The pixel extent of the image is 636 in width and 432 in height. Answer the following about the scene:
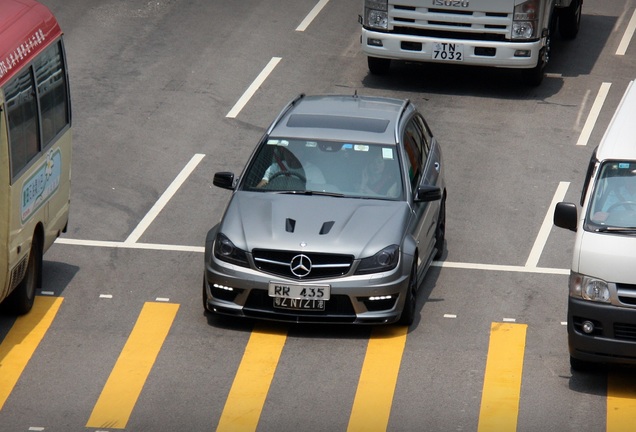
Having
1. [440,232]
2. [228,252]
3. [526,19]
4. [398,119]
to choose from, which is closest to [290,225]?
[228,252]

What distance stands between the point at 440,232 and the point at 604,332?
155 inches

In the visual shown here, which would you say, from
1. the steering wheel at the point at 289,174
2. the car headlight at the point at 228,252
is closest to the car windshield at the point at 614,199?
the steering wheel at the point at 289,174

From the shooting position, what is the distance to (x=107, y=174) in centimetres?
1984

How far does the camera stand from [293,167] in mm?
16062

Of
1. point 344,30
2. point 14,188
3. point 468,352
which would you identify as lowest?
point 344,30

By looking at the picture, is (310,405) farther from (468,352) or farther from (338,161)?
(338,161)

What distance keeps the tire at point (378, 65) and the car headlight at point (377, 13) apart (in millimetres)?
812

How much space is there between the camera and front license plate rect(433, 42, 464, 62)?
75.0 ft

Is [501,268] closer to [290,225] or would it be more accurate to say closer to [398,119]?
[398,119]

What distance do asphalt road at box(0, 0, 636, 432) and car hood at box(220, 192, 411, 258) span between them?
91 centimetres

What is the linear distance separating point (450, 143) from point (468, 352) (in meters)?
6.75

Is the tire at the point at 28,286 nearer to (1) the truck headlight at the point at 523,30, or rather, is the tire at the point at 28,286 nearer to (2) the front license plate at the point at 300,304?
(2) the front license plate at the point at 300,304

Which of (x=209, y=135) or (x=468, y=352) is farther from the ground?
(x=468, y=352)

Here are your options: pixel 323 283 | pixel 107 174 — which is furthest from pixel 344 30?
pixel 323 283
